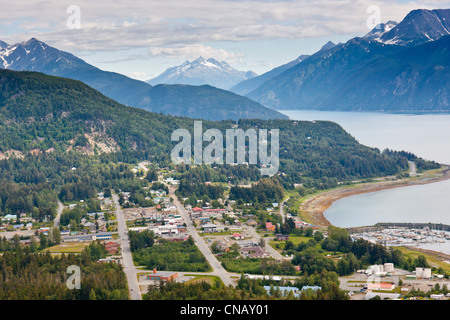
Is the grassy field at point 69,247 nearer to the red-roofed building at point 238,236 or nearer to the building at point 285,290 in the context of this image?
the red-roofed building at point 238,236

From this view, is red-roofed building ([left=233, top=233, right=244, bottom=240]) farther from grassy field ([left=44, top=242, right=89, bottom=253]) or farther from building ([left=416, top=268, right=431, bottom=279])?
building ([left=416, top=268, right=431, bottom=279])

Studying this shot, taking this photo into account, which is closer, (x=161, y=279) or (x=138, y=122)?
(x=161, y=279)

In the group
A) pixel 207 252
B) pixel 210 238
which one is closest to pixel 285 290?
pixel 207 252

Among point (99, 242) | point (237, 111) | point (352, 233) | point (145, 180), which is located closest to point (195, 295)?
point (99, 242)

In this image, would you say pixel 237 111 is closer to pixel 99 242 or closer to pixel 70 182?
pixel 70 182

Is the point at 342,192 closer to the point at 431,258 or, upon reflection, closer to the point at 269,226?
the point at 269,226

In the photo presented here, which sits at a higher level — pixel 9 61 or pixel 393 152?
pixel 9 61

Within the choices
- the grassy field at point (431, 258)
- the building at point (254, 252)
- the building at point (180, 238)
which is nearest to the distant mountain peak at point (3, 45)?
the building at point (180, 238)
